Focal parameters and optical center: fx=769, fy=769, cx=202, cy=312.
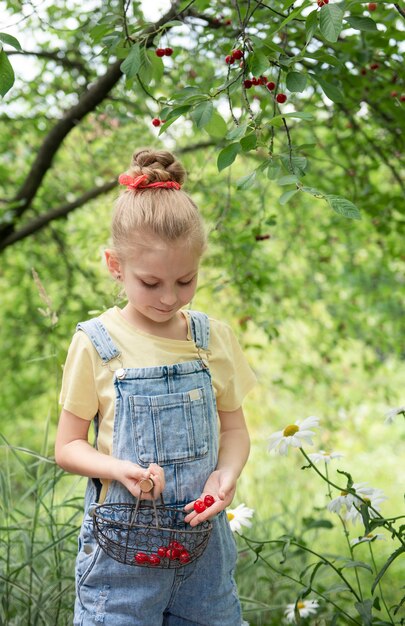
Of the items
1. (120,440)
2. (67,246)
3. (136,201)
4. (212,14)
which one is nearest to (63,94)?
(67,246)

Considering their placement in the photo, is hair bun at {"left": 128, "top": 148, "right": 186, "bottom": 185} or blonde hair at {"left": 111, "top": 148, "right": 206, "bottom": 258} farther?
hair bun at {"left": 128, "top": 148, "right": 186, "bottom": 185}

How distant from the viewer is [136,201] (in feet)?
5.00

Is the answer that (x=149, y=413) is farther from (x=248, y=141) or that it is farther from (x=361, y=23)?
(x=361, y=23)

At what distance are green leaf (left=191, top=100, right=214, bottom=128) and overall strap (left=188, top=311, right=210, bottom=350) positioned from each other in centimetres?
40

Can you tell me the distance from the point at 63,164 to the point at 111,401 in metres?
3.78

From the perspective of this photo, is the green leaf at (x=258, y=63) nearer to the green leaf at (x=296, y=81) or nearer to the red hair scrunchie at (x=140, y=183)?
the green leaf at (x=296, y=81)

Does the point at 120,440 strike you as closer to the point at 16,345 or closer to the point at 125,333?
the point at 125,333

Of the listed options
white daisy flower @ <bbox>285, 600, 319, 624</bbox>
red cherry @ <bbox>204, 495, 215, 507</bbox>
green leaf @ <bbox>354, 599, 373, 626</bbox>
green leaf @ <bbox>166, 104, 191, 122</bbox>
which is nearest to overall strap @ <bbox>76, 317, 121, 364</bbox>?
red cherry @ <bbox>204, 495, 215, 507</bbox>

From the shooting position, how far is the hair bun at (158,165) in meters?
1.59

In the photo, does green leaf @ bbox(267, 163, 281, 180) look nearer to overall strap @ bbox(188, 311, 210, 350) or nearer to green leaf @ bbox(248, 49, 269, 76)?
green leaf @ bbox(248, 49, 269, 76)

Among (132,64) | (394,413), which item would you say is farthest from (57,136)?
(394,413)

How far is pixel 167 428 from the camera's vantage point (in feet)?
4.80

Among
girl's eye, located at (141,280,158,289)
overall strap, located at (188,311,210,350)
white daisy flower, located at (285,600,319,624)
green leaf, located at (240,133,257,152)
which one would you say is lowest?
white daisy flower, located at (285,600,319,624)

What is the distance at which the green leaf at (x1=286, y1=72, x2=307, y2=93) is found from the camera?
1.51m
